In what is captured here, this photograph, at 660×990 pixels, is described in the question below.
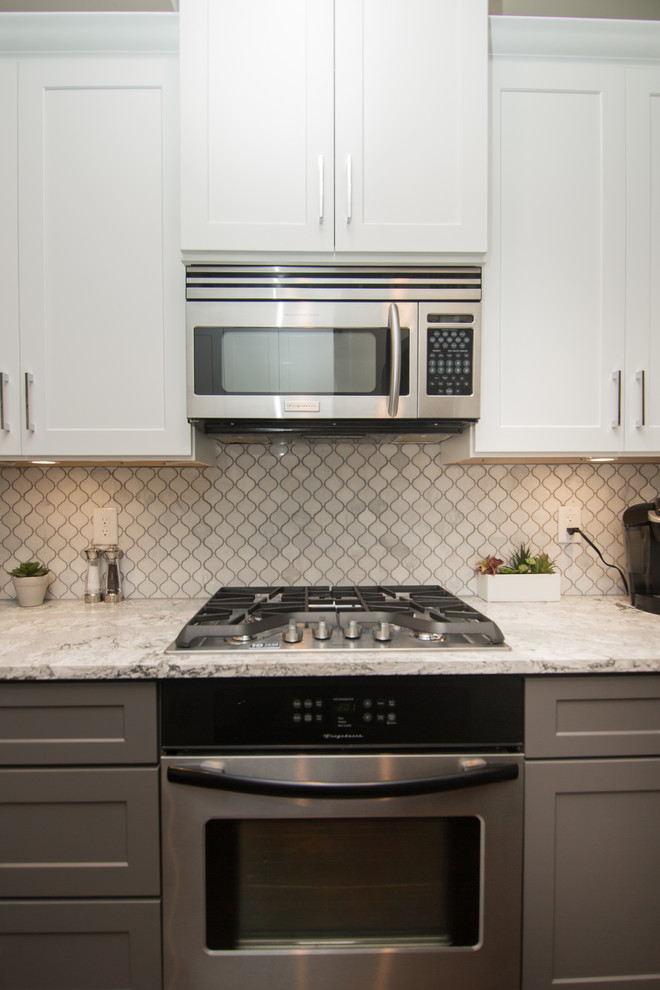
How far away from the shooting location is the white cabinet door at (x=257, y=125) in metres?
1.35

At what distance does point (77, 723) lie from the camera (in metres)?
1.14

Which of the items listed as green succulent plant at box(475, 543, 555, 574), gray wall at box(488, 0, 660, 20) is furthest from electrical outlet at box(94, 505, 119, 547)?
gray wall at box(488, 0, 660, 20)

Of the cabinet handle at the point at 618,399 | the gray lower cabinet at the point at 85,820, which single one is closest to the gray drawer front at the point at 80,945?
the gray lower cabinet at the point at 85,820

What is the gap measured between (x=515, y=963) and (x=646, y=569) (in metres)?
1.07

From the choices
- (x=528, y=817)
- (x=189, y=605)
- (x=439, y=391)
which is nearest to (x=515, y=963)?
(x=528, y=817)

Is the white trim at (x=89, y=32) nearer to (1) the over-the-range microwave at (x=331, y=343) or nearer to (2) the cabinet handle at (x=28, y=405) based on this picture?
(1) the over-the-range microwave at (x=331, y=343)

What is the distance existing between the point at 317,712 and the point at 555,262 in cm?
133

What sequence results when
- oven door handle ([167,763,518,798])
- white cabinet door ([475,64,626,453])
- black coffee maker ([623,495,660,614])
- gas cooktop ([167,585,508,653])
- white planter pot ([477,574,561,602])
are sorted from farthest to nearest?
1. white planter pot ([477,574,561,602])
2. black coffee maker ([623,495,660,614])
3. white cabinet door ([475,64,626,453])
4. gas cooktop ([167,585,508,653])
5. oven door handle ([167,763,518,798])

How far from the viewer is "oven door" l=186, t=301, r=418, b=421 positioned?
1.39m

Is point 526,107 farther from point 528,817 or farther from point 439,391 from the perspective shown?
point 528,817

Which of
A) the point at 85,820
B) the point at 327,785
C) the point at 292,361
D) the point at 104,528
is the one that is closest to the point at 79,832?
the point at 85,820

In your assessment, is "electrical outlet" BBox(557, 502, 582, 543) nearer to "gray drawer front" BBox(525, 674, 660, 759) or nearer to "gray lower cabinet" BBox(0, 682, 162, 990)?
"gray drawer front" BBox(525, 674, 660, 759)

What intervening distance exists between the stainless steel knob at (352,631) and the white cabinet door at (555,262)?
0.59m

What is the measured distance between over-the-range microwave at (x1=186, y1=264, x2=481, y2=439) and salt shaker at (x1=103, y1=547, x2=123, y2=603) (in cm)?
60
